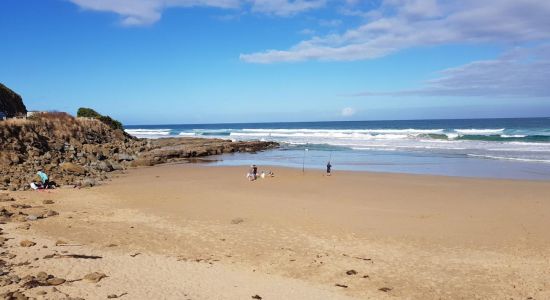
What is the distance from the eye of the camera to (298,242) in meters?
10.8

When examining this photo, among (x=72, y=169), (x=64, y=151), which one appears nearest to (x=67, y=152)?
(x=64, y=151)

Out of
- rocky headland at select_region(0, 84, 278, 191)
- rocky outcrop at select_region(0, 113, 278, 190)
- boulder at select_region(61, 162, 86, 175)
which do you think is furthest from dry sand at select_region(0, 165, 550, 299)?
boulder at select_region(61, 162, 86, 175)

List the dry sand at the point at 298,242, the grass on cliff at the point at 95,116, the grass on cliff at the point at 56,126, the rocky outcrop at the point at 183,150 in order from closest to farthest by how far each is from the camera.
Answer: the dry sand at the point at 298,242
the grass on cliff at the point at 56,126
the rocky outcrop at the point at 183,150
the grass on cliff at the point at 95,116

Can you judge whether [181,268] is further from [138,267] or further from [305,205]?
[305,205]

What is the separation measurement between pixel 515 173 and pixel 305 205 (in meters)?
13.6

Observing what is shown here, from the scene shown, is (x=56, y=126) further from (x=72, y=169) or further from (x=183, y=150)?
(x=72, y=169)

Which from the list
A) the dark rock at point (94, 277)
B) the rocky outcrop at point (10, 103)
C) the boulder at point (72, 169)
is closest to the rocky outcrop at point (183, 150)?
the boulder at point (72, 169)

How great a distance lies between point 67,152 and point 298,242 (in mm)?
21626

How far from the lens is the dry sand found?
7.95m

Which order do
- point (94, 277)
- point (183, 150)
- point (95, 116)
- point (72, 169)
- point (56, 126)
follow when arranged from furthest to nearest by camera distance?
point (95, 116) < point (183, 150) < point (56, 126) < point (72, 169) < point (94, 277)

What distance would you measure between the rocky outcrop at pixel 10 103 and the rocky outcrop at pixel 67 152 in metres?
6.94

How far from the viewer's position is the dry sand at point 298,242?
795cm

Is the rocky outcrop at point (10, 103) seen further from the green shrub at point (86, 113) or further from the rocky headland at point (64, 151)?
the green shrub at point (86, 113)

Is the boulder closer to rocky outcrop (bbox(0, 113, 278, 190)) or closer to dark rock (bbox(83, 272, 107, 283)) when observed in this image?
rocky outcrop (bbox(0, 113, 278, 190))
